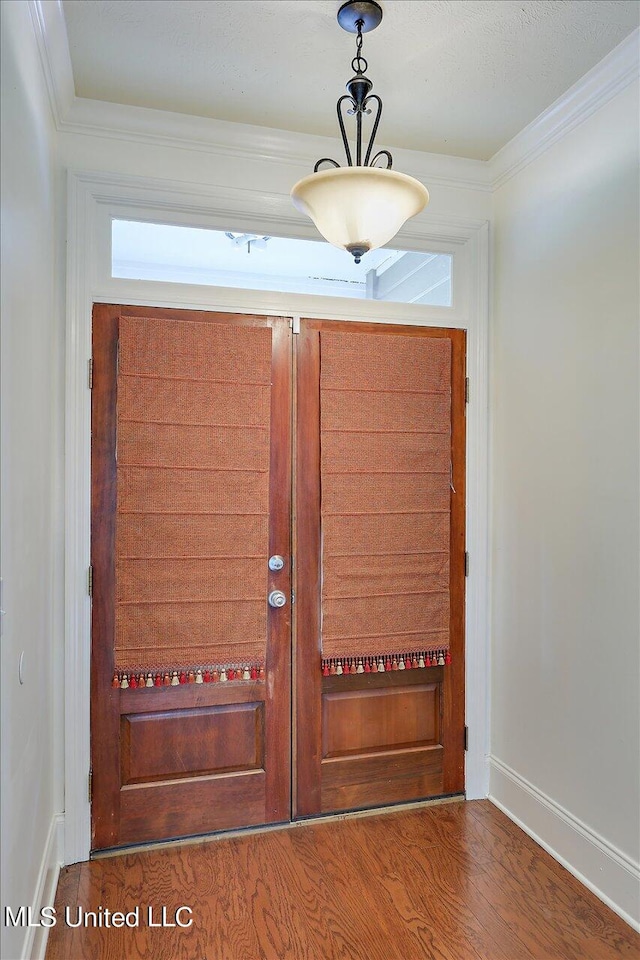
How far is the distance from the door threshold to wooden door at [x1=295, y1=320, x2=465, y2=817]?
0.03 metres

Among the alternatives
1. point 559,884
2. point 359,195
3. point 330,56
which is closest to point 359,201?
point 359,195

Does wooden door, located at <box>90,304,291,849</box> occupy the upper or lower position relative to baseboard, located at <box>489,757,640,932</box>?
upper

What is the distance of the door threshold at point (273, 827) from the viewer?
2361mm

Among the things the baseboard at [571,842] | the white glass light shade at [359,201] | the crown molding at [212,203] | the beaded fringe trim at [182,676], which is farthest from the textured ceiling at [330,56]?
the baseboard at [571,842]

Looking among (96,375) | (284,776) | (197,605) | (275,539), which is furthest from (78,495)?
(284,776)

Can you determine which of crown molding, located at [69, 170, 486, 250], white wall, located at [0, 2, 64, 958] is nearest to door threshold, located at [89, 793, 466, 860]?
white wall, located at [0, 2, 64, 958]

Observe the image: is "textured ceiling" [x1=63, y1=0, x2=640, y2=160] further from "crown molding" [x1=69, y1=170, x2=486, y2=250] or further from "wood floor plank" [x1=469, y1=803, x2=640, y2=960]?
"wood floor plank" [x1=469, y1=803, x2=640, y2=960]

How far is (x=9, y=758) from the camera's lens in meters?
1.45

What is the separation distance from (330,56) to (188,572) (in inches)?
71.9

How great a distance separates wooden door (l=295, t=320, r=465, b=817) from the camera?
2.58 metres

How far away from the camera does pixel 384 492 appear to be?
8.68 feet

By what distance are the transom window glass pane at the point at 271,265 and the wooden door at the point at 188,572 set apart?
170 millimetres

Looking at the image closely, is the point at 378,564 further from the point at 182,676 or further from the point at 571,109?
the point at 571,109

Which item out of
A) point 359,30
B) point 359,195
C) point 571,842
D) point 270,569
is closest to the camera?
point 359,195
